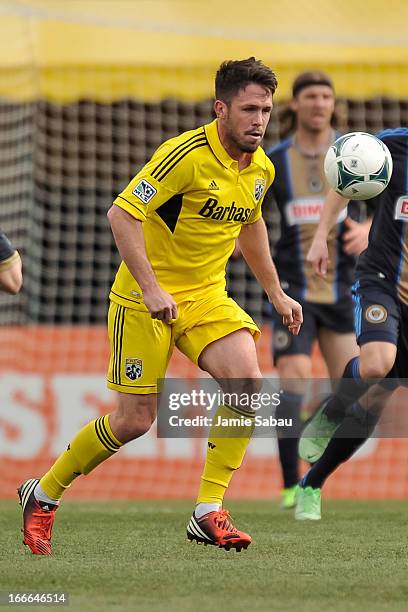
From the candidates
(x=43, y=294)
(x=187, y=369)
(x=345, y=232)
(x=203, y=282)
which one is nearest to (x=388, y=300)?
(x=203, y=282)

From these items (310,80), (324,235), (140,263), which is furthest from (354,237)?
(140,263)

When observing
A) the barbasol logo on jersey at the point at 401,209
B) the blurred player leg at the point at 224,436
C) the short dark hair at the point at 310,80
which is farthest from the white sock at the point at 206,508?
the short dark hair at the point at 310,80

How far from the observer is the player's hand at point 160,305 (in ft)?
17.0

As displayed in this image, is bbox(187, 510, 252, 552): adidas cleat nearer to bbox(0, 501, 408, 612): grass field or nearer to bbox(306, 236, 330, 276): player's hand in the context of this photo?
bbox(0, 501, 408, 612): grass field

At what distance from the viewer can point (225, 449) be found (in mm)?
5633

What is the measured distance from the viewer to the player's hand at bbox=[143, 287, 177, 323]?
5191 millimetres

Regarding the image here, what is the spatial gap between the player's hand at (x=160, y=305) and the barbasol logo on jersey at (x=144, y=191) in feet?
1.37

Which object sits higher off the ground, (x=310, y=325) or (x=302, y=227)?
(x=302, y=227)

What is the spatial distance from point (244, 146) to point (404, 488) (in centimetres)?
529

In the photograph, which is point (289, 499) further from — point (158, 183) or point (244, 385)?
point (158, 183)

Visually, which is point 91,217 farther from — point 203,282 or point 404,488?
point 203,282

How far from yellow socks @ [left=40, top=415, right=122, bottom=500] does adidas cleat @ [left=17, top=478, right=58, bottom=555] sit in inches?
2.4

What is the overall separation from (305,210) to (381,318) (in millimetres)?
1971

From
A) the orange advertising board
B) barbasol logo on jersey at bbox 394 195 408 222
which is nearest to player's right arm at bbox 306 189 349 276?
barbasol logo on jersey at bbox 394 195 408 222
